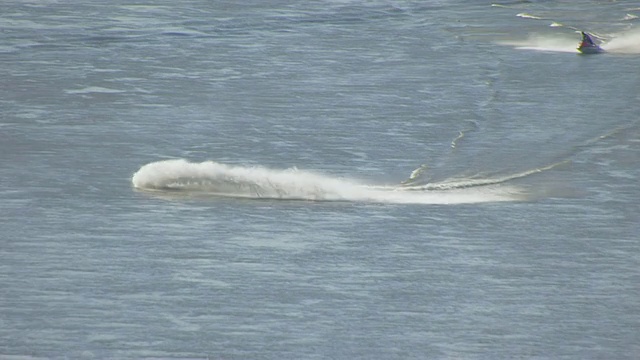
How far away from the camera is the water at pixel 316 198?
42.5 ft

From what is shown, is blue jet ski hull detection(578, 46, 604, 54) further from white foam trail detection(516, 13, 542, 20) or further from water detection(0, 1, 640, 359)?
white foam trail detection(516, 13, 542, 20)

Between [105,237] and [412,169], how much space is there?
5.29 meters

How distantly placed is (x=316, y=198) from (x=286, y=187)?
0.50m

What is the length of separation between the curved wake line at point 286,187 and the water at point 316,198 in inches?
1.6

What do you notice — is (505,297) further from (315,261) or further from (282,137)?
(282,137)

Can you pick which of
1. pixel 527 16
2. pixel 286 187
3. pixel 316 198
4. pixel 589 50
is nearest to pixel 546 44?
pixel 589 50

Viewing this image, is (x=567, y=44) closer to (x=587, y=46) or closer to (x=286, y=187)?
(x=587, y=46)

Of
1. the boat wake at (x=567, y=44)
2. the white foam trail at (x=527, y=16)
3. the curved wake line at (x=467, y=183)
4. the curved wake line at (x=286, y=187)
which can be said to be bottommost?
the white foam trail at (x=527, y=16)

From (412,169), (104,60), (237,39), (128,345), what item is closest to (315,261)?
(128,345)

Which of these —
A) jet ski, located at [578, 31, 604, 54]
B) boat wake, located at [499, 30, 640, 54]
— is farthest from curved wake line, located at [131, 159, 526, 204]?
boat wake, located at [499, 30, 640, 54]

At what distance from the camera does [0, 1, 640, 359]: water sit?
511 inches

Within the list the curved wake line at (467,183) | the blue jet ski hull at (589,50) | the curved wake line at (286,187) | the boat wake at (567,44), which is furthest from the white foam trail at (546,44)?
the curved wake line at (286,187)

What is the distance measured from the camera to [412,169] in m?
19.9

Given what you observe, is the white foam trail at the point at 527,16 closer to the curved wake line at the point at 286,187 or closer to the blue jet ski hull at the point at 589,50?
the blue jet ski hull at the point at 589,50
